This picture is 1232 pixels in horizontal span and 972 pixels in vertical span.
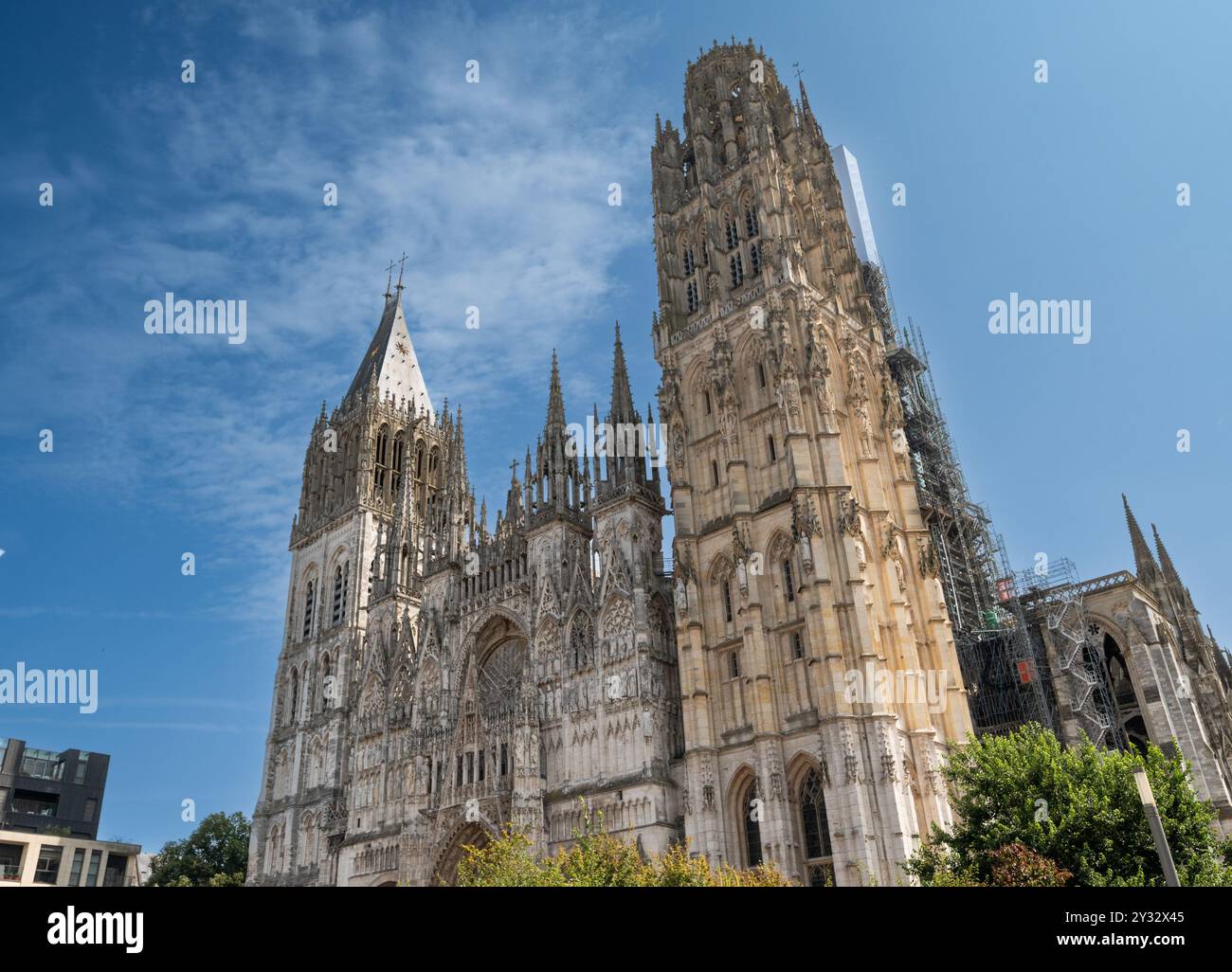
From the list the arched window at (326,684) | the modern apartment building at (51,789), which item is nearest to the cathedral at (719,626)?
the arched window at (326,684)

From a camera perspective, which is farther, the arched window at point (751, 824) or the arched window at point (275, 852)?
the arched window at point (275, 852)

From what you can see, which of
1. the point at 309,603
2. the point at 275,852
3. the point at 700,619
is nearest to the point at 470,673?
the point at 700,619

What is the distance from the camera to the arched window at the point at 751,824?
39.3m

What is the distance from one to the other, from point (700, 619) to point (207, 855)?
169 ft

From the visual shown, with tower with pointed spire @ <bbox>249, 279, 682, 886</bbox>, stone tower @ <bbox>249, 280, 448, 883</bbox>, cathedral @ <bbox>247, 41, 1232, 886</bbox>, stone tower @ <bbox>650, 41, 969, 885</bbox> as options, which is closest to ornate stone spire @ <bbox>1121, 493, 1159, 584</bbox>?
cathedral @ <bbox>247, 41, 1232, 886</bbox>

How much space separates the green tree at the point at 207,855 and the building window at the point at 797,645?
50.2 m

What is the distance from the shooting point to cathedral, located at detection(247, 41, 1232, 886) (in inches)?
1540

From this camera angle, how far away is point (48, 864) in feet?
235

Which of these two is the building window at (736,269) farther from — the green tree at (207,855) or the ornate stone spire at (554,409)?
the green tree at (207,855)

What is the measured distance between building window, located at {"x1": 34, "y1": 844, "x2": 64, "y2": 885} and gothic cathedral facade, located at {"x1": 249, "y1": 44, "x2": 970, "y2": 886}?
20072 millimetres

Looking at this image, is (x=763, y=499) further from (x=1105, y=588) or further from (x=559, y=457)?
(x=1105, y=588)

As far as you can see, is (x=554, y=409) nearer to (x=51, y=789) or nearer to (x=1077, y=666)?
(x=1077, y=666)
